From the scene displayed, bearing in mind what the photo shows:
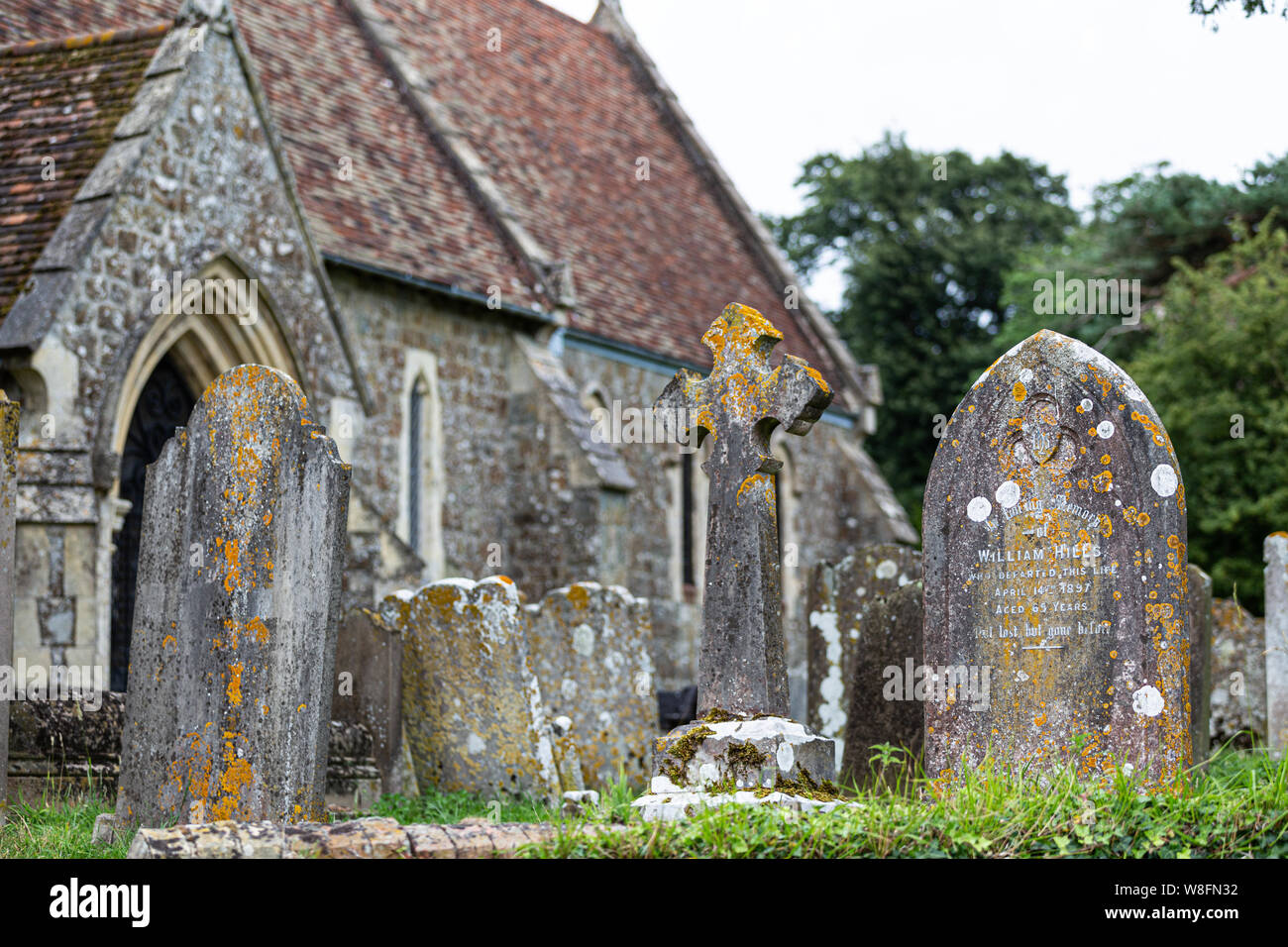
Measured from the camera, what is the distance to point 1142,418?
7.04 meters

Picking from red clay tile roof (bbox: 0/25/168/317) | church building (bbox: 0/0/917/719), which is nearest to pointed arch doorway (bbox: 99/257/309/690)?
church building (bbox: 0/0/917/719)

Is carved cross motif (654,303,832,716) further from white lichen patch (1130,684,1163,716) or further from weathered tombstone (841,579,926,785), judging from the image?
white lichen patch (1130,684,1163,716)

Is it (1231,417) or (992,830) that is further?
(1231,417)

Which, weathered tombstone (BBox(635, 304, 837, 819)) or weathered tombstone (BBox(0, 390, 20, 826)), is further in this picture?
weathered tombstone (BBox(635, 304, 837, 819))

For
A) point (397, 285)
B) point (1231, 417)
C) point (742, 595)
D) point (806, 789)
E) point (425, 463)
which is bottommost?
point (806, 789)

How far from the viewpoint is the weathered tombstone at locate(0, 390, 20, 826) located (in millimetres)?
6949

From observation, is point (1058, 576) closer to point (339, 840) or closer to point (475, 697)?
point (339, 840)

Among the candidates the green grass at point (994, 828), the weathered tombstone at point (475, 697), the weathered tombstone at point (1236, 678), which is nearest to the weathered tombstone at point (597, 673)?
the weathered tombstone at point (475, 697)

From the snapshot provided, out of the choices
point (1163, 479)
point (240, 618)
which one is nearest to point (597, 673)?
point (240, 618)

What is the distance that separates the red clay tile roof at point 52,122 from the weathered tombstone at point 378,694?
342 centimetres

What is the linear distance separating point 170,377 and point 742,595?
6729mm

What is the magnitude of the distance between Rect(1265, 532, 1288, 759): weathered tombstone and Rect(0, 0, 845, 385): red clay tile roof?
9.16m

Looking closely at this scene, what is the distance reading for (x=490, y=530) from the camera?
59.9ft

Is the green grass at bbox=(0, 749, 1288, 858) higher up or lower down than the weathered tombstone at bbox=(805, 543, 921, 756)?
lower down
